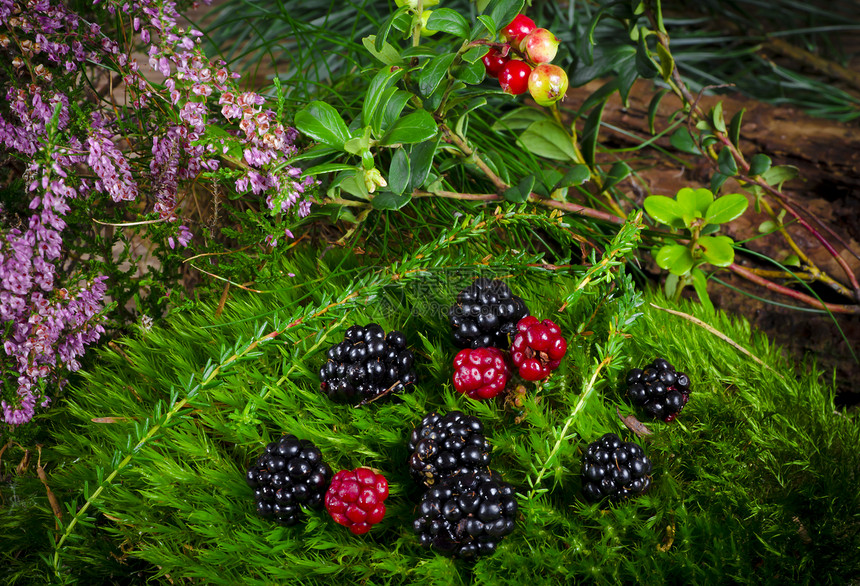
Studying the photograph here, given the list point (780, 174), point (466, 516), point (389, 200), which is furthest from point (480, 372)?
point (780, 174)

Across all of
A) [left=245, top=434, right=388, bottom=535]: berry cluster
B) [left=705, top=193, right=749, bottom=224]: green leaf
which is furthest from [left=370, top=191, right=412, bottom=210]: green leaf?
[left=705, top=193, right=749, bottom=224]: green leaf

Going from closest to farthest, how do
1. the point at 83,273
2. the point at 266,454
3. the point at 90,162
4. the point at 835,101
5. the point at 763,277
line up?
the point at 266,454
the point at 90,162
the point at 83,273
the point at 763,277
the point at 835,101

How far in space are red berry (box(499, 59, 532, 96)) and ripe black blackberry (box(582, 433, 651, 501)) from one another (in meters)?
0.54

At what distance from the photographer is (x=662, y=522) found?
2.72ft

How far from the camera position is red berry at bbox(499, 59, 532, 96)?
91cm

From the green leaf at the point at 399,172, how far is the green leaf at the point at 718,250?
60cm

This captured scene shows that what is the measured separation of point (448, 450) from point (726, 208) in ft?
2.45

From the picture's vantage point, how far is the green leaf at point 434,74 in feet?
2.84

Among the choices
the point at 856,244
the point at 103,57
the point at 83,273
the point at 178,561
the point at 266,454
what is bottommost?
the point at 856,244

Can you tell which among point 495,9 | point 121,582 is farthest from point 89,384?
point 495,9

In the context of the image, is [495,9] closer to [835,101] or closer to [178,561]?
[178,561]

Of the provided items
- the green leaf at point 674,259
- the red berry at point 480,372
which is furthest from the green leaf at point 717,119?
the red berry at point 480,372

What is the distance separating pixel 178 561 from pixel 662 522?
66 centimetres

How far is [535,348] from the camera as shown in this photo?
2.82 feet
